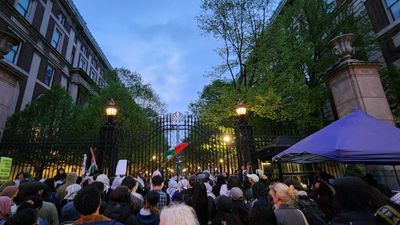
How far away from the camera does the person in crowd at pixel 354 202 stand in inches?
97.8

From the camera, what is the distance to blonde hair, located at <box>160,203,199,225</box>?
195cm

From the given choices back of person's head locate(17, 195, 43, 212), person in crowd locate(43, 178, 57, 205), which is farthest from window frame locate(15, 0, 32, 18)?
back of person's head locate(17, 195, 43, 212)

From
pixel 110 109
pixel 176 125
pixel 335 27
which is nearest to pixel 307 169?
pixel 176 125

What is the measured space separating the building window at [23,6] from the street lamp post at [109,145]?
2011 centimetres

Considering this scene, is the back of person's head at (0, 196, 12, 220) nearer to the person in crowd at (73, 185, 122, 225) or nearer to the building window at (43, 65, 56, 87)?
the person in crowd at (73, 185, 122, 225)

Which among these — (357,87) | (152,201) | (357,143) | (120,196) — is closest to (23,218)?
(120,196)

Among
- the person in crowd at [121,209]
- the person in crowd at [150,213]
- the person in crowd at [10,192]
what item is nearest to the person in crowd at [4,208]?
the person in crowd at [10,192]

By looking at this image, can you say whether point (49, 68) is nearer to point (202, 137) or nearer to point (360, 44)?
point (202, 137)

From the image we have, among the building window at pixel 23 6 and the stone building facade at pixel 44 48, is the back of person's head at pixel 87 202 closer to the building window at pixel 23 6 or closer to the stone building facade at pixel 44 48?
the stone building facade at pixel 44 48

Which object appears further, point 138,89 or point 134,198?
point 138,89

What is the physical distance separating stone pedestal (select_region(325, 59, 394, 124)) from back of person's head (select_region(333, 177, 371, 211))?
769cm

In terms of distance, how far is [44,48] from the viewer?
84.7ft

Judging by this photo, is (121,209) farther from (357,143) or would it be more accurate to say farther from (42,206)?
(357,143)

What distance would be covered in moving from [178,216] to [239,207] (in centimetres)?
269
